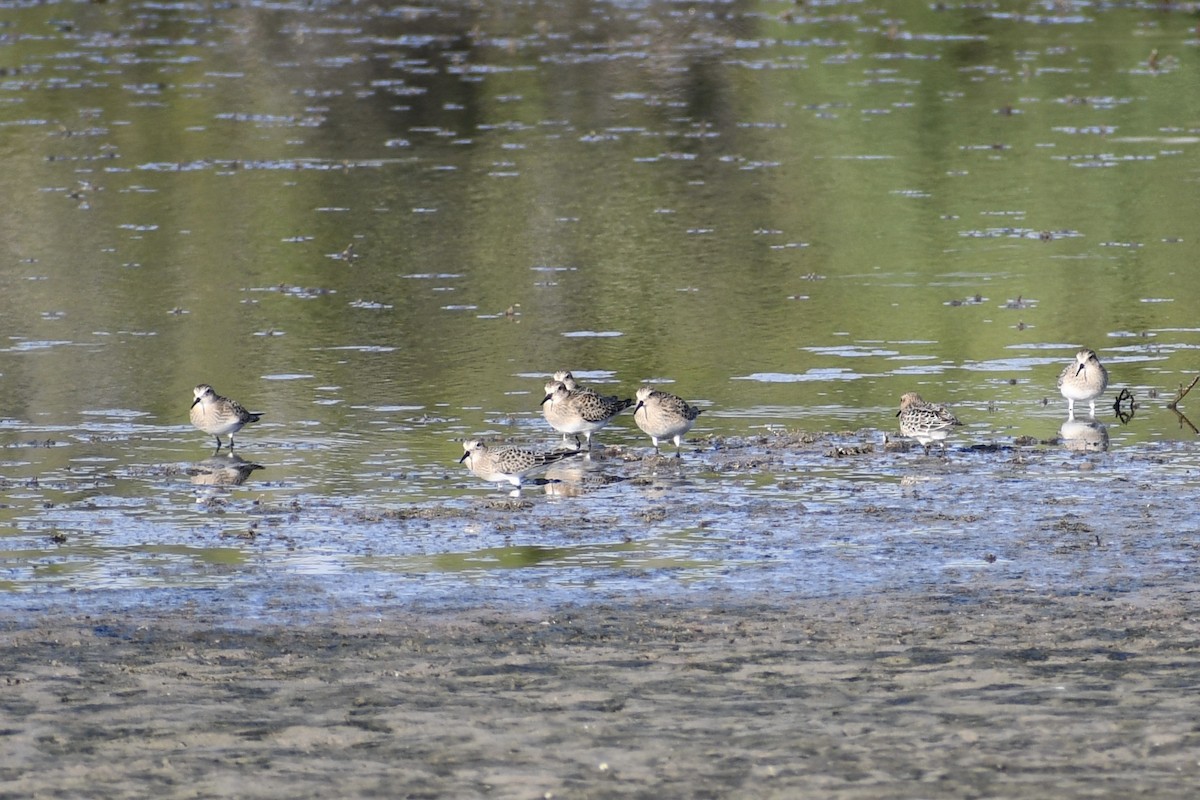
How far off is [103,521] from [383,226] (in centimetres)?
1356

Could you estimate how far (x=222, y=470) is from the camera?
50.2ft

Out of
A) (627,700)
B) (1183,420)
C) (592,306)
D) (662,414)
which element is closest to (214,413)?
(662,414)

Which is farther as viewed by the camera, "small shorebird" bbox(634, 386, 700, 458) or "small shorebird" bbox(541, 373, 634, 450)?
"small shorebird" bbox(541, 373, 634, 450)

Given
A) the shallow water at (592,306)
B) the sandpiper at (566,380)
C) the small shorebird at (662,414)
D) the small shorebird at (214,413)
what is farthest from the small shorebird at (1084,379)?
the small shorebird at (214,413)

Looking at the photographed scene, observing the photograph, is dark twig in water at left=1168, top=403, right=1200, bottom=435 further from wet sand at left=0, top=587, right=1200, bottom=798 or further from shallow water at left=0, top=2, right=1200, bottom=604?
wet sand at left=0, top=587, right=1200, bottom=798

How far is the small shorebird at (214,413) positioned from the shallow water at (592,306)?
0.24 meters

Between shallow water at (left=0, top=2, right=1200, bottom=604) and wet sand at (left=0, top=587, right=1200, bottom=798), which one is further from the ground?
shallow water at (left=0, top=2, right=1200, bottom=604)

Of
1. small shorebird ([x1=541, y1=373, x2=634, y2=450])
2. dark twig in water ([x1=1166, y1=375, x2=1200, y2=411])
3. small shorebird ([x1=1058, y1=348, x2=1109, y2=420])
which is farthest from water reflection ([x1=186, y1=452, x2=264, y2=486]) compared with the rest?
dark twig in water ([x1=1166, y1=375, x2=1200, y2=411])

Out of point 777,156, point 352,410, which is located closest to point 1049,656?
point 352,410

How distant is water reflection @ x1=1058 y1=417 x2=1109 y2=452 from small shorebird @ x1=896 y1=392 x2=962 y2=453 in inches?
37.3

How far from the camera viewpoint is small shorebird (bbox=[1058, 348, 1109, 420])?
16.1 metres

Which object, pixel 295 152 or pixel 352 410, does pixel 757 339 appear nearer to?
pixel 352 410

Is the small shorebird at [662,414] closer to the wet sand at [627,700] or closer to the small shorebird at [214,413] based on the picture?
the small shorebird at [214,413]

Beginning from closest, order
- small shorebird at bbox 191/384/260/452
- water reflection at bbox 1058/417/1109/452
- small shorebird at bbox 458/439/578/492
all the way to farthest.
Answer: small shorebird at bbox 458/439/578/492
water reflection at bbox 1058/417/1109/452
small shorebird at bbox 191/384/260/452
